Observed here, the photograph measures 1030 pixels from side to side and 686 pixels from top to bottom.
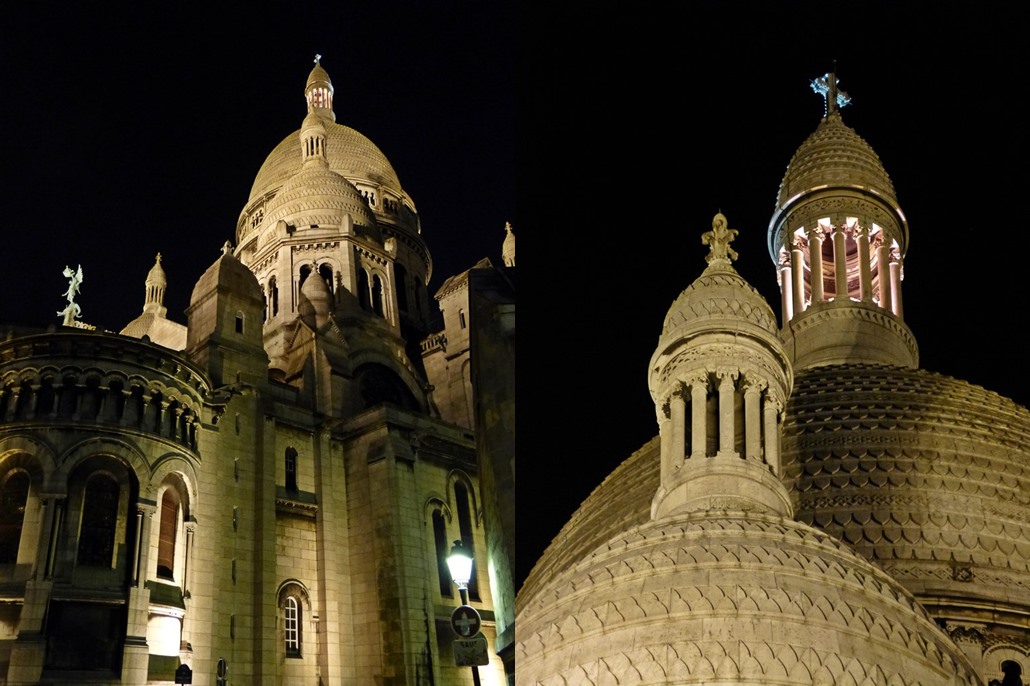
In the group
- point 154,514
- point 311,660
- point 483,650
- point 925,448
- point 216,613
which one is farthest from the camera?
point 311,660

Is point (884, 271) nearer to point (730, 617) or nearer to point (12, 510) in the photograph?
point (730, 617)

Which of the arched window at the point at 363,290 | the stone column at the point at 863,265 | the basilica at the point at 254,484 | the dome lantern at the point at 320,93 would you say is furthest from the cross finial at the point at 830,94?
the dome lantern at the point at 320,93

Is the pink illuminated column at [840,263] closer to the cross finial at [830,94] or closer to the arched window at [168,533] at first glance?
the cross finial at [830,94]

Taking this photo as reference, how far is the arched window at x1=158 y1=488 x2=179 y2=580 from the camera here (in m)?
23.8

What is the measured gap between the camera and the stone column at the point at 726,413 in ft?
37.5

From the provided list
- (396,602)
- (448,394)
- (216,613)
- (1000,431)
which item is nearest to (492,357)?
(1000,431)

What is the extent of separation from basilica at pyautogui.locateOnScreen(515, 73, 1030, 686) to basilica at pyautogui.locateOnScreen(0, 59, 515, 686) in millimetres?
3049

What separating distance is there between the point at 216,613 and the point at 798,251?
554 inches

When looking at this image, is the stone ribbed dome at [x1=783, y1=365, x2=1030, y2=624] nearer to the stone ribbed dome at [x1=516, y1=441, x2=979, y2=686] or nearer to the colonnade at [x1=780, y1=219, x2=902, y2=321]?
the stone ribbed dome at [x1=516, y1=441, x2=979, y2=686]

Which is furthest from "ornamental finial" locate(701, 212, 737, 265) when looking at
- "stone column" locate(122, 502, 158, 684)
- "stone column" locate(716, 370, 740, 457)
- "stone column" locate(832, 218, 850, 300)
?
"stone column" locate(122, 502, 158, 684)

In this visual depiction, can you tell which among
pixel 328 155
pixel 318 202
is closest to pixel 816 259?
pixel 318 202

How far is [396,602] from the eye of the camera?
2738 centimetres

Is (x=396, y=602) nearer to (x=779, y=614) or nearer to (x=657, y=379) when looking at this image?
(x=657, y=379)

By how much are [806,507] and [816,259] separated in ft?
32.6
